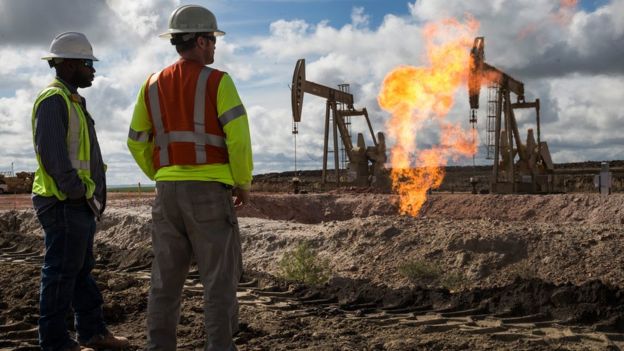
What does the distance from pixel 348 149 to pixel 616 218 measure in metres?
14.6

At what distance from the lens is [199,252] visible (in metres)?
4.05

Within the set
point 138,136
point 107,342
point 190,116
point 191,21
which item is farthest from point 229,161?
point 107,342

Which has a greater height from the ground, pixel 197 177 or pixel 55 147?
pixel 55 147

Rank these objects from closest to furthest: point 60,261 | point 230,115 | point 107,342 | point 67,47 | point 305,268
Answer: point 230,115 → point 60,261 → point 67,47 → point 107,342 → point 305,268

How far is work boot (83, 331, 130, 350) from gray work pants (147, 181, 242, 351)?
1294 mm

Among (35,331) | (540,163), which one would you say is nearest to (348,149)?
(540,163)

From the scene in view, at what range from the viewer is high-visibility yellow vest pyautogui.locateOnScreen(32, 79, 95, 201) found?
4.73 meters

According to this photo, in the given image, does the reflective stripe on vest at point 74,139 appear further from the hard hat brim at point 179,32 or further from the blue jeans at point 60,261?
the hard hat brim at point 179,32

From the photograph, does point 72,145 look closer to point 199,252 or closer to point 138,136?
point 138,136

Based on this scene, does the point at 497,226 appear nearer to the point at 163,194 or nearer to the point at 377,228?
the point at 377,228

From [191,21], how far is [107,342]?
2740mm

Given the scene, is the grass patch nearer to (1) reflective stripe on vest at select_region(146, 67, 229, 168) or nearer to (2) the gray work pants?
(2) the gray work pants

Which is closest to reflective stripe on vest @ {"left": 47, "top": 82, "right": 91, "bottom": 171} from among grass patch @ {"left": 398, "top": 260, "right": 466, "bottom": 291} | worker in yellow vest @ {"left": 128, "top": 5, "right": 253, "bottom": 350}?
worker in yellow vest @ {"left": 128, "top": 5, "right": 253, "bottom": 350}

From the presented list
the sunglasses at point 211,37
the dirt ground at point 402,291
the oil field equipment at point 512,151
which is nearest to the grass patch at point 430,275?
the dirt ground at point 402,291
